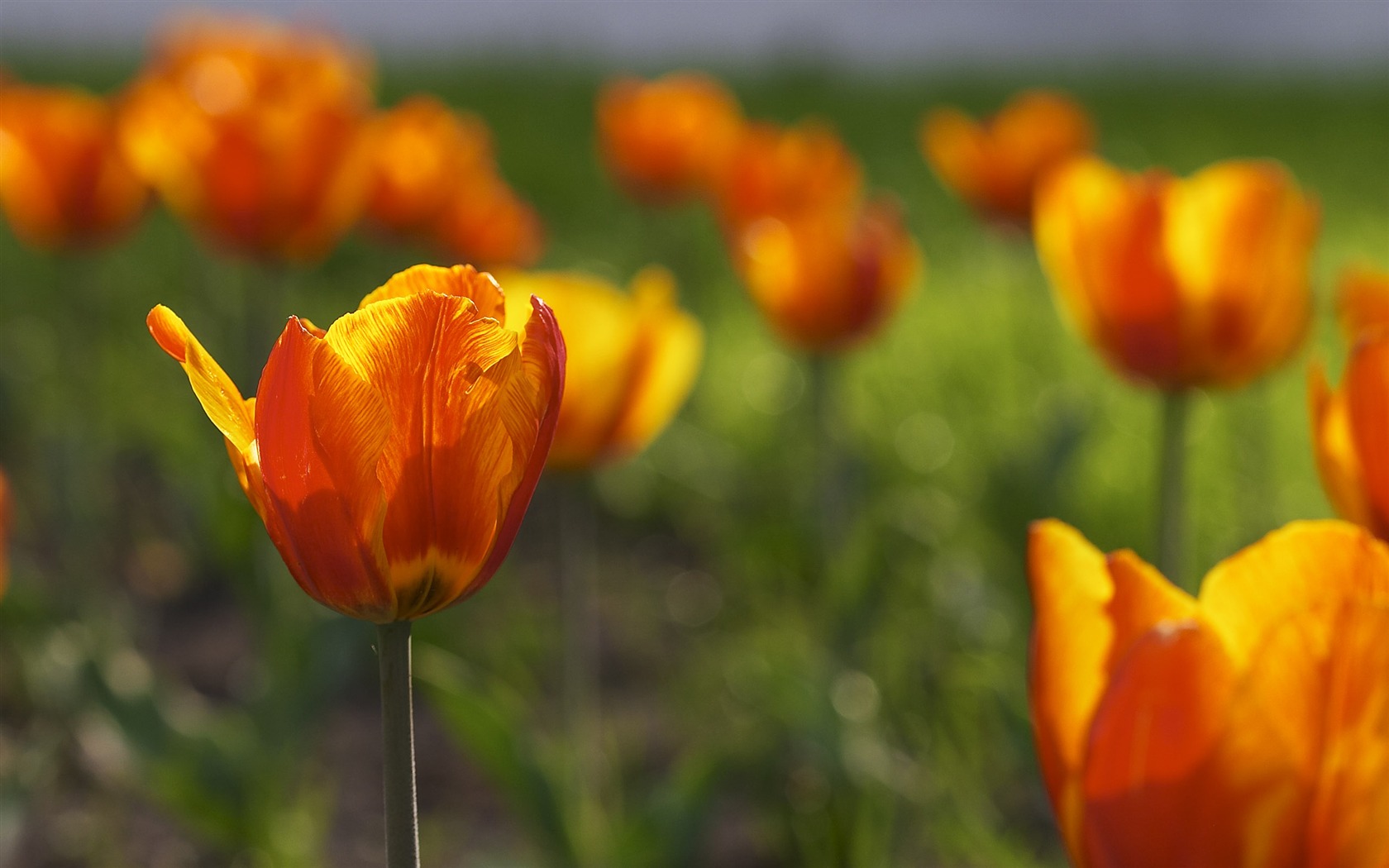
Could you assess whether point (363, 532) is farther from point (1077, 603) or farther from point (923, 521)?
point (923, 521)

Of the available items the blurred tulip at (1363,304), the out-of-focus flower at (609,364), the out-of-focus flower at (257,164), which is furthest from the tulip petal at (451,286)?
the out-of-focus flower at (257,164)

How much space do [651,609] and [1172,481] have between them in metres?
1.54

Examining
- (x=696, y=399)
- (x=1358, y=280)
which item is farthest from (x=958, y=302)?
(x=1358, y=280)

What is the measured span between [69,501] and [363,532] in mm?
1734

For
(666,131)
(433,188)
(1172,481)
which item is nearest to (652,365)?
(1172,481)

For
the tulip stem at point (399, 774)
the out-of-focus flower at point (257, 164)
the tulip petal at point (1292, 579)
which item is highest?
the out-of-focus flower at point (257, 164)

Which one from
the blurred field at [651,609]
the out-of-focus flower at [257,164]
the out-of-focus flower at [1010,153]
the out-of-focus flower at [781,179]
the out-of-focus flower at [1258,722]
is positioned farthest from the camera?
the out-of-focus flower at [1010,153]

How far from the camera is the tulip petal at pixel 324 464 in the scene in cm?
61

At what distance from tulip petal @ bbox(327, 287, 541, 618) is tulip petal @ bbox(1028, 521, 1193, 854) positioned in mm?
232

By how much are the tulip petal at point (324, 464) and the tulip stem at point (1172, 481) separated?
839 millimetres

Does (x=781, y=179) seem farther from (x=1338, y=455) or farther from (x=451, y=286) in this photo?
(x=451, y=286)

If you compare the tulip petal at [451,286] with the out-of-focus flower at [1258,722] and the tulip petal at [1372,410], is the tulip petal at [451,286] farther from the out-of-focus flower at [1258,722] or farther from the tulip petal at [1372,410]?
the tulip petal at [1372,410]

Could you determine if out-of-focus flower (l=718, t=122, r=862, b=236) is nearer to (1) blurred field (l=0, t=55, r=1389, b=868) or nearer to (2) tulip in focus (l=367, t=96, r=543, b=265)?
(1) blurred field (l=0, t=55, r=1389, b=868)

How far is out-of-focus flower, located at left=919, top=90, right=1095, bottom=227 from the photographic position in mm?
2430
